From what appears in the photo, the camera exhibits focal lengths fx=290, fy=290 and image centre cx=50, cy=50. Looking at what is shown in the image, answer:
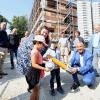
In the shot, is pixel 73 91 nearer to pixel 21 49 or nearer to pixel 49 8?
pixel 21 49

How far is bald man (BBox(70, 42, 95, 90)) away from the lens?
25.3ft

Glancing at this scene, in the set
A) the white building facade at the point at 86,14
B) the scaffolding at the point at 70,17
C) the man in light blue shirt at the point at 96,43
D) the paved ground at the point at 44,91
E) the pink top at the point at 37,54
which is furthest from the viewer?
the scaffolding at the point at 70,17

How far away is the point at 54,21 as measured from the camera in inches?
1918

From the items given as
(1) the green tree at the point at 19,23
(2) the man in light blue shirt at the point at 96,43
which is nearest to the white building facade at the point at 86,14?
(1) the green tree at the point at 19,23

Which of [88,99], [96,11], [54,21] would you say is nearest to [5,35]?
[88,99]

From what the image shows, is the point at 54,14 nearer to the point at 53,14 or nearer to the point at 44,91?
the point at 53,14

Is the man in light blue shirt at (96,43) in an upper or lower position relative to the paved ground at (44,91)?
upper

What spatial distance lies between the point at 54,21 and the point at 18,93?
1634 inches

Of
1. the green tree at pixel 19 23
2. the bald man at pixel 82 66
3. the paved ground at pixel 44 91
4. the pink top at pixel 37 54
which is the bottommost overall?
the paved ground at pixel 44 91

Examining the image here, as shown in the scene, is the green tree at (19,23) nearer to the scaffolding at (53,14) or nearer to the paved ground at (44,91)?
the scaffolding at (53,14)

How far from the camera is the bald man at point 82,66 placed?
772 centimetres

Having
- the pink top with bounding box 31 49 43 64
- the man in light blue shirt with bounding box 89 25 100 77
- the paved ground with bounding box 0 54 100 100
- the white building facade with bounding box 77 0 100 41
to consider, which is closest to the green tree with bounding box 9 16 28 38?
the white building facade with bounding box 77 0 100 41

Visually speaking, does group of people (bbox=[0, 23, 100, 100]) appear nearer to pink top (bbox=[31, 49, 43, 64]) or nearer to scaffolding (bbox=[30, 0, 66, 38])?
pink top (bbox=[31, 49, 43, 64])

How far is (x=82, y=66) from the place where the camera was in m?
7.83
